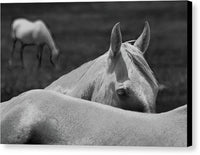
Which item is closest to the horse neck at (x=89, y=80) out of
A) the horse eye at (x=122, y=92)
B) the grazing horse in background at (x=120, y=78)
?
the grazing horse in background at (x=120, y=78)

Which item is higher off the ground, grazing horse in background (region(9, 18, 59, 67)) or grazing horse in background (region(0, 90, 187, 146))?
grazing horse in background (region(9, 18, 59, 67))

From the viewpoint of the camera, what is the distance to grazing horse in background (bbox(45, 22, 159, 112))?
263 cm

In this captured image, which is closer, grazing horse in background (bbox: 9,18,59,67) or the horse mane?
the horse mane

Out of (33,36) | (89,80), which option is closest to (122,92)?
(89,80)

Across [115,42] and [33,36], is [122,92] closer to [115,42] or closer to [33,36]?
[115,42]

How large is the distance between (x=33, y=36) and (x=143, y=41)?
22.2 inches

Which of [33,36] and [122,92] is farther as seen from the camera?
[33,36]

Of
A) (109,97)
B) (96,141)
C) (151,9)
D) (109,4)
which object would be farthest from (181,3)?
(96,141)

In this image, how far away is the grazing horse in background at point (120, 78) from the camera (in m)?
2.63

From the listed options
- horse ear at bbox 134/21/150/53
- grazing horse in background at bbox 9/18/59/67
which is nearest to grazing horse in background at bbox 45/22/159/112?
horse ear at bbox 134/21/150/53

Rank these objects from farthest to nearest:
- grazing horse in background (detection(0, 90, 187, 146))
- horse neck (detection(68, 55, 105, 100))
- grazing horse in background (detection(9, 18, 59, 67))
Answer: grazing horse in background (detection(9, 18, 59, 67)) < horse neck (detection(68, 55, 105, 100)) < grazing horse in background (detection(0, 90, 187, 146))

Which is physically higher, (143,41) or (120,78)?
(143,41)

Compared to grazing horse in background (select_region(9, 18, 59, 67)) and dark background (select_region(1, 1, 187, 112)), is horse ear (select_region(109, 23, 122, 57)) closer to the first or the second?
dark background (select_region(1, 1, 187, 112))

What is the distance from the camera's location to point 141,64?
105 inches
